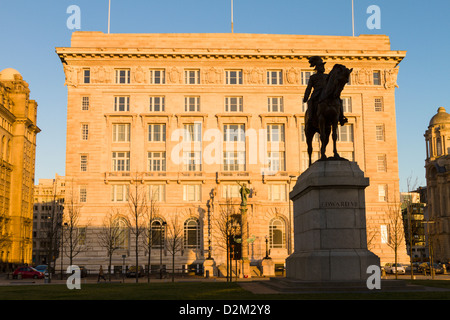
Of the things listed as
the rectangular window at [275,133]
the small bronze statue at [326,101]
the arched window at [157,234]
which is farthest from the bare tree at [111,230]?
the small bronze statue at [326,101]

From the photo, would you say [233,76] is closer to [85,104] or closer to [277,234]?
[85,104]

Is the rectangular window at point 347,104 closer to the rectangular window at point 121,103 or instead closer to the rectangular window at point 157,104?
the rectangular window at point 157,104

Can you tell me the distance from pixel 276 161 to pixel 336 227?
182ft

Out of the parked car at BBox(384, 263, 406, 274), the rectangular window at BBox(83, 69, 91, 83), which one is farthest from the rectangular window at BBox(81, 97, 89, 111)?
the parked car at BBox(384, 263, 406, 274)

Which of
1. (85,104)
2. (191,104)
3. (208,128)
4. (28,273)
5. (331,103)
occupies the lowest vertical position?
(28,273)

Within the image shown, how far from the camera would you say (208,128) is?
245ft

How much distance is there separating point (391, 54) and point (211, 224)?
1364 inches

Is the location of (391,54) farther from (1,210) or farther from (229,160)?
(1,210)

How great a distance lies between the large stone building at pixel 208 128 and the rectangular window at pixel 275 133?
138 millimetres

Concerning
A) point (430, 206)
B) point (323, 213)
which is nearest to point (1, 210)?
point (323, 213)

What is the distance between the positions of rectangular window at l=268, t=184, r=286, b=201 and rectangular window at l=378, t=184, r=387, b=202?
13350 millimetres

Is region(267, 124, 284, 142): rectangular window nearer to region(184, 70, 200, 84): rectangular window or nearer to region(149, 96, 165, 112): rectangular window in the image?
region(184, 70, 200, 84): rectangular window

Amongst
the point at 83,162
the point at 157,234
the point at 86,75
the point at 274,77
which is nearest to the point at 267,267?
the point at 157,234
